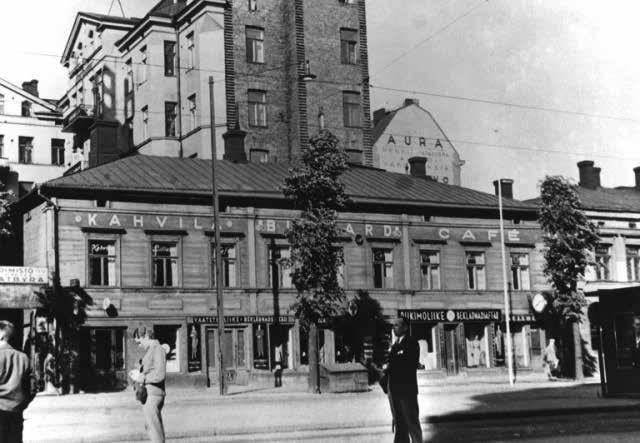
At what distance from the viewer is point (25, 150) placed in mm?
66125

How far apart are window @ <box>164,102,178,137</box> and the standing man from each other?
42.4 m

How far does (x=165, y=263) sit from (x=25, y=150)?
32.6 metres

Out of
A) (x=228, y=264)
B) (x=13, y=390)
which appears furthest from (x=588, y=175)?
(x=13, y=390)

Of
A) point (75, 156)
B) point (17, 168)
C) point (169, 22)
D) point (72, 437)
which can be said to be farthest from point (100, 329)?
point (17, 168)

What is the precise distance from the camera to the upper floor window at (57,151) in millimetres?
67081

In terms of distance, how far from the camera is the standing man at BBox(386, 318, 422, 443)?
40.7 feet

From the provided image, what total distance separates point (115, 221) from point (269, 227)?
257 inches

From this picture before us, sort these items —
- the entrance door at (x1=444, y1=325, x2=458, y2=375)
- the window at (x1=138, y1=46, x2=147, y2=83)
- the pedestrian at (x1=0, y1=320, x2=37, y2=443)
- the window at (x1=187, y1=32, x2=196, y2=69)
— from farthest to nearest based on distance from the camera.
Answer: the window at (x1=138, y1=46, x2=147, y2=83) < the window at (x1=187, y1=32, x2=196, y2=69) < the entrance door at (x1=444, y1=325, x2=458, y2=375) < the pedestrian at (x1=0, y1=320, x2=37, y2=443)

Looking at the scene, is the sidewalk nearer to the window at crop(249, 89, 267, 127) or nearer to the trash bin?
the trash bin

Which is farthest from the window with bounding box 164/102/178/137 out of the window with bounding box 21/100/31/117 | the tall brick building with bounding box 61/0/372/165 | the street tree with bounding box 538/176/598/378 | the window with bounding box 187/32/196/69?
the street tree with bounding box 538/176/598/378

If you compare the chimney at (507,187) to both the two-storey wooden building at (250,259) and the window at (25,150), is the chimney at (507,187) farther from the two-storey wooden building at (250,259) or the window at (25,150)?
the window at (25,150)

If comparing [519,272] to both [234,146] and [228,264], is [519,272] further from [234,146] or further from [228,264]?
[234,146]

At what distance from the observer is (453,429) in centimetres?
1711

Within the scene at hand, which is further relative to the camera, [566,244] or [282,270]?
[566,244]
